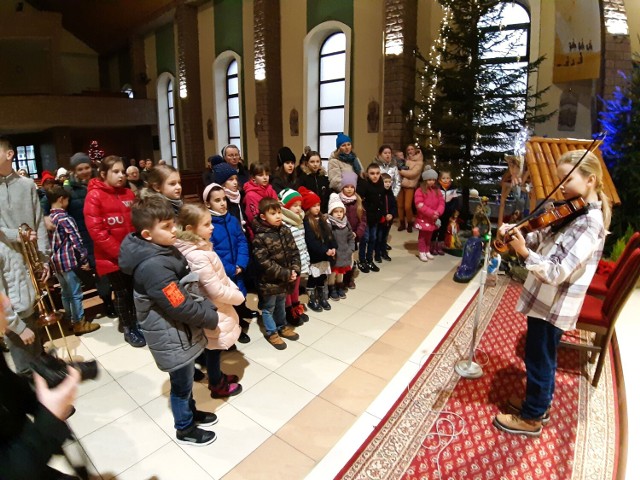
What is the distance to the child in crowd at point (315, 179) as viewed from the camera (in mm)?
5027

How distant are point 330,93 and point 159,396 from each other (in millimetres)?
8761

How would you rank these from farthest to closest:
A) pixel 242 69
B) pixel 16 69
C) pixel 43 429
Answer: pixel 16 69
pixel 242 69
pixel 43 429

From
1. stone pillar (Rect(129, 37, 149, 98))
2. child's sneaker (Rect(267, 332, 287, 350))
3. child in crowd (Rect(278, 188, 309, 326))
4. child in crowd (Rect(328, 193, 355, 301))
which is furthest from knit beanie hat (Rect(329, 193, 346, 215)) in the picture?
stone pillar (Rect(129, 37, 149, 98))

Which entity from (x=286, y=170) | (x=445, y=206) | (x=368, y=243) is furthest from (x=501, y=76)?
(x=286, y=170)

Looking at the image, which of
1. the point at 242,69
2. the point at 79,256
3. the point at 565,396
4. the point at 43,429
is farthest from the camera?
the point at 242,69

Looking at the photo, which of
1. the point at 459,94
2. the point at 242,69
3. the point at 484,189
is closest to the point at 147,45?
the point at 242,69

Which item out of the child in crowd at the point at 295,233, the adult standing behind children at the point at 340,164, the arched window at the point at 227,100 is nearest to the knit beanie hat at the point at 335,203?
the child in crowd at the point at 295,233

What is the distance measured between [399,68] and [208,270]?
6742 mm

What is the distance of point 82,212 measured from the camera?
3963mm

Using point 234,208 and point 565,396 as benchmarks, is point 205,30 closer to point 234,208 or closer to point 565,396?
point 234,208

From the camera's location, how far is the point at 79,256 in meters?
3.61

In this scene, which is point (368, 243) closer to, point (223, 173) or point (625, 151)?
point (223, 173)

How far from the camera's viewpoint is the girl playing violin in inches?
82.1

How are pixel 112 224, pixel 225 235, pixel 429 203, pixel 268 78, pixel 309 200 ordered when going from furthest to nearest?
pixel 268 78, pixel 429 203, pixel 309 200, pixel 112 224, pixel 225 235
